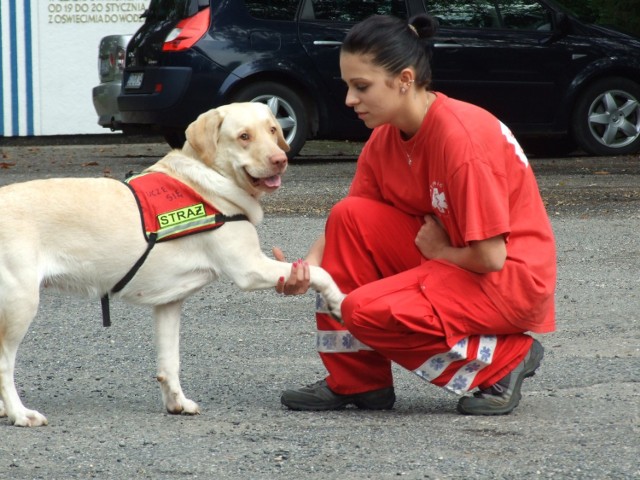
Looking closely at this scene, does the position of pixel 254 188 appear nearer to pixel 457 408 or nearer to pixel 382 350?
pixel 382 350

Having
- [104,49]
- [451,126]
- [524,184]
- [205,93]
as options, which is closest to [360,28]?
[451,126]

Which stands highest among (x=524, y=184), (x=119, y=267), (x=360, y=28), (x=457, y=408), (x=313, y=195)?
(x=360, y=28)

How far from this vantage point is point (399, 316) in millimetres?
4238

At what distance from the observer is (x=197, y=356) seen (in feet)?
18.1

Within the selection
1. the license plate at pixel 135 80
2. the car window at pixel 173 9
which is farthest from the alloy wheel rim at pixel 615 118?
the license plate at pixel 135 80

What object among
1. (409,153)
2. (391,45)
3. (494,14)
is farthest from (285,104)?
(391,45)

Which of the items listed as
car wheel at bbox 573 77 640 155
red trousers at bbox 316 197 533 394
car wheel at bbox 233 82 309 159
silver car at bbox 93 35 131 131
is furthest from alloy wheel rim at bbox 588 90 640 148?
red trousers at bbox 316 197 533 394

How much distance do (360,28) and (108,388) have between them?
1.80 metres

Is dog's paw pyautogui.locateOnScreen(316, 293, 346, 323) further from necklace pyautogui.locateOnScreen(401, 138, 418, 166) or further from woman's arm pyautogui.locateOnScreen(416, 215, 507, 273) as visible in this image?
necklace pyautogui.locateOnScreen(401, 138, 418, 166)

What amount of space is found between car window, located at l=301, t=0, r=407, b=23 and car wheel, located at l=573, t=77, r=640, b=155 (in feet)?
7.28

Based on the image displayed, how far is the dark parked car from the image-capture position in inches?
479

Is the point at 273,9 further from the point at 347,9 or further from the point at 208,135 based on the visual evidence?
the point at 208,135

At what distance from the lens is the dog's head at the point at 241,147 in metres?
4.50

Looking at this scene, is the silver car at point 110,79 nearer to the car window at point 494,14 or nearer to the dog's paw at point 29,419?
the car window at point 494,14
